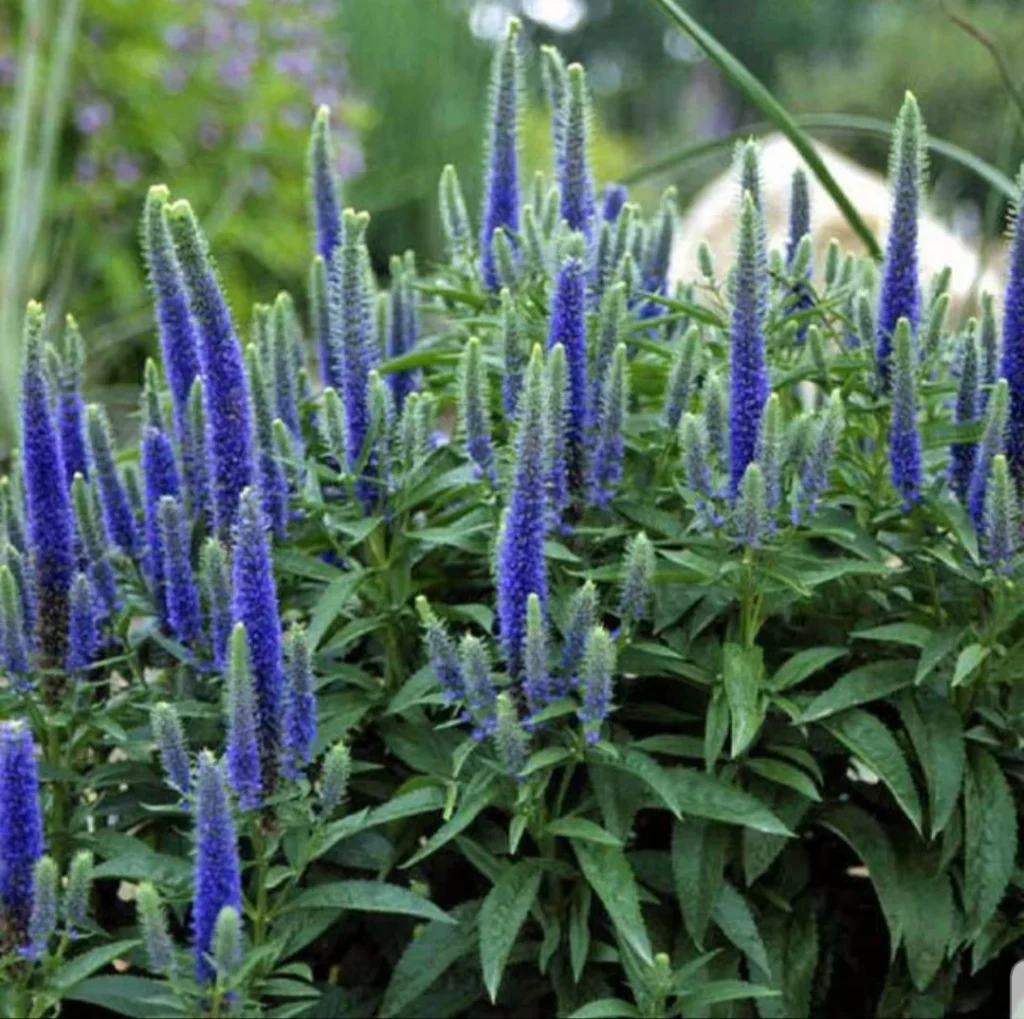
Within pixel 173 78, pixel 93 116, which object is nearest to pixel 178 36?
pixel 173 78

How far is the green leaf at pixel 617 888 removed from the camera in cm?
204

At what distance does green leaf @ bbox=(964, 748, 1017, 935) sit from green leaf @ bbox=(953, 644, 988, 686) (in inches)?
6.5

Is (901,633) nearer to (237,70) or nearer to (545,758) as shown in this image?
(545,758)

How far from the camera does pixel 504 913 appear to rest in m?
2.13

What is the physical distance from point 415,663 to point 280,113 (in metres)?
8.72

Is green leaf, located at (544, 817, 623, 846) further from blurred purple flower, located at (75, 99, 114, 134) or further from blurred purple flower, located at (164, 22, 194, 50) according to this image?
blurred purple flower, located at (164, 22, 194, 50)

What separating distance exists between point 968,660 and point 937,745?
0.53 feet

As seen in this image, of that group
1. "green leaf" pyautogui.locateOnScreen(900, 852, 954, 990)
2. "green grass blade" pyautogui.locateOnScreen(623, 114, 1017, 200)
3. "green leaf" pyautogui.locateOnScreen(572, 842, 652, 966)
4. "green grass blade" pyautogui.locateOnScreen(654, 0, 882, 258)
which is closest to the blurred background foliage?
"green grass blade" pyautogui.locateOnScreen(623, 114, 1017, 200)

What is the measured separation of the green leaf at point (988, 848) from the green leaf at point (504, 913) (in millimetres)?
545

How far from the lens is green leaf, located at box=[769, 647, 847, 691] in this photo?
2.22 m

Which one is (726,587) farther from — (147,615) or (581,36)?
(581,36)

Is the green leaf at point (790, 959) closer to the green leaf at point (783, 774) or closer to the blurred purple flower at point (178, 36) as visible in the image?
the green leaf at point (783, 774)

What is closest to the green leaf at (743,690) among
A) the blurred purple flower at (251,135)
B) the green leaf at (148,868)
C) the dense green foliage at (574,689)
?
the dense green foliage at (574,689)

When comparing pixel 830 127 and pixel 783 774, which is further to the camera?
pixel 830 127
